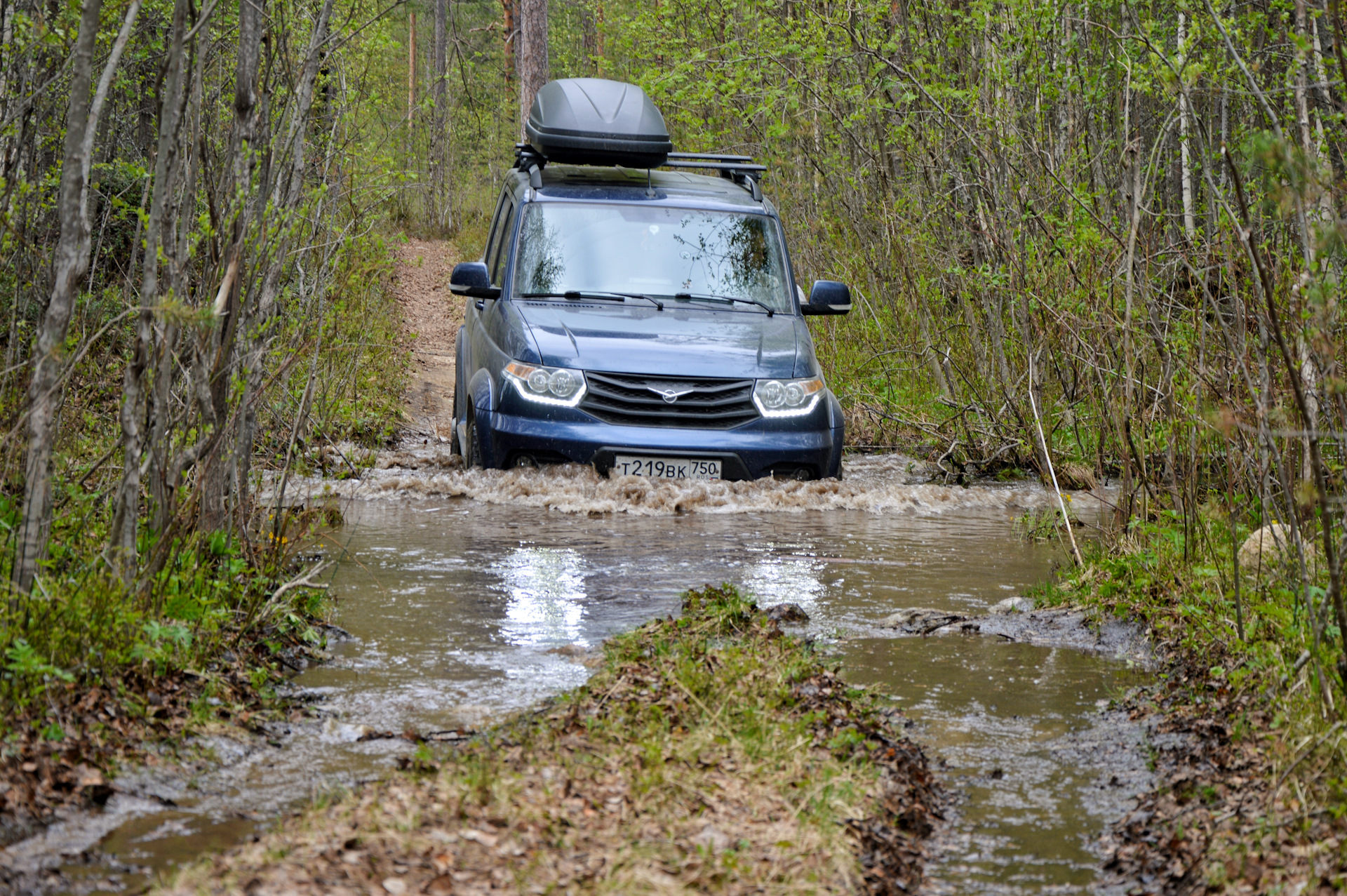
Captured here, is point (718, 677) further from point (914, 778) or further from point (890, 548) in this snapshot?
point (890, 548)

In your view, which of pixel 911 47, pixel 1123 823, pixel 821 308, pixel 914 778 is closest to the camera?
pixel 1123 823

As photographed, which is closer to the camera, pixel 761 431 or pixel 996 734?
pixel 996 734

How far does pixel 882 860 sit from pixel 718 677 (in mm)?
1188

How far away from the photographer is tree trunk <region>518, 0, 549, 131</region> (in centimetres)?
1731

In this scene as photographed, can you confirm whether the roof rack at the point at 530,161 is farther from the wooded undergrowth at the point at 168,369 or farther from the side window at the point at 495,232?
the wooded undergrowth at the point at 168,369

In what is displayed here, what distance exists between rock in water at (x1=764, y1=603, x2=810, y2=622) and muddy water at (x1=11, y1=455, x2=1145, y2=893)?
72 mm

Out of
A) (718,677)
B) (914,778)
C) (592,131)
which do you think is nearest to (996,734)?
(914,778)

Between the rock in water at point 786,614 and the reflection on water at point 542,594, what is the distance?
796mm

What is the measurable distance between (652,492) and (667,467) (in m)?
0.18

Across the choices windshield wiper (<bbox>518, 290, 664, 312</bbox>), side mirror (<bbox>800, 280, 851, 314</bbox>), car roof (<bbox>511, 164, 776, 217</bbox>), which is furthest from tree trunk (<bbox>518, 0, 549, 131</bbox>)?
side mirror (<bbox>800, 280, 851, 314</bbox>)

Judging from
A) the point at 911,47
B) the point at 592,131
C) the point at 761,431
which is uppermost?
the point at 911,47

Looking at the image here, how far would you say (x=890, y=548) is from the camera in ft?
25.0

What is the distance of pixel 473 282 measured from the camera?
29.2 ft

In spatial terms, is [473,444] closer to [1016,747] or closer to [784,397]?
[784,397]
